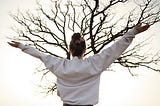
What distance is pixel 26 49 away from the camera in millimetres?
3340

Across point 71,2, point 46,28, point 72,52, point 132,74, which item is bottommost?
point 72,52

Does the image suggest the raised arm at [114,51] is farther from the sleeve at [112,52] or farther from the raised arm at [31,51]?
the raised arm at [31,51]

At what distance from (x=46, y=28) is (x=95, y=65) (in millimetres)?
11290

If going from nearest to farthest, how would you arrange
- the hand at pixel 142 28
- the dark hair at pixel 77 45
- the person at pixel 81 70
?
the hand at pixel 142 28
the person at pixel 81 70
the dark hair at pixel 77 45

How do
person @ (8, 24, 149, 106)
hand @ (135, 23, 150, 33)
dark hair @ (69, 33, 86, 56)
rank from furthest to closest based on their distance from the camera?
1. dark hair @ (69, 33, 86, 56)
2. person @ (8, 24, 149, 106)
3. hand @ (135, 23, 150, 33)

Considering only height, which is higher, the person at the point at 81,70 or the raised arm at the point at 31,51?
the raised arm at the point at 31,51

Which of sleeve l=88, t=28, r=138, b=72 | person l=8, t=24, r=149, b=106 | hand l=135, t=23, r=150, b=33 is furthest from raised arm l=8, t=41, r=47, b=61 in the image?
hand l=135, t=23, r=150, b=33

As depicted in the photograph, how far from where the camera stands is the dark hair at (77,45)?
10.4 feet

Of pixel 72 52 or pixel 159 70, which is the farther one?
pixel 159 70

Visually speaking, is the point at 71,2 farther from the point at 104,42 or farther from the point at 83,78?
the point at 83,78

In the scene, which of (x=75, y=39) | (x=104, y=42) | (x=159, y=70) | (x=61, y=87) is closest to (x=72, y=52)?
(x=75, y=39)

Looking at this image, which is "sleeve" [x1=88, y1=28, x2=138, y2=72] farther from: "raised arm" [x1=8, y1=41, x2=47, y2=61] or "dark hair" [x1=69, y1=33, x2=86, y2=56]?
"raised arm" [x1=8, y1=41, x2=47, y2=61]

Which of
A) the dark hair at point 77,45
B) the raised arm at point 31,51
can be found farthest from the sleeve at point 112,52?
the raised arm at point 31,51

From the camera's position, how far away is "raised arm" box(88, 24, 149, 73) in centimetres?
298
